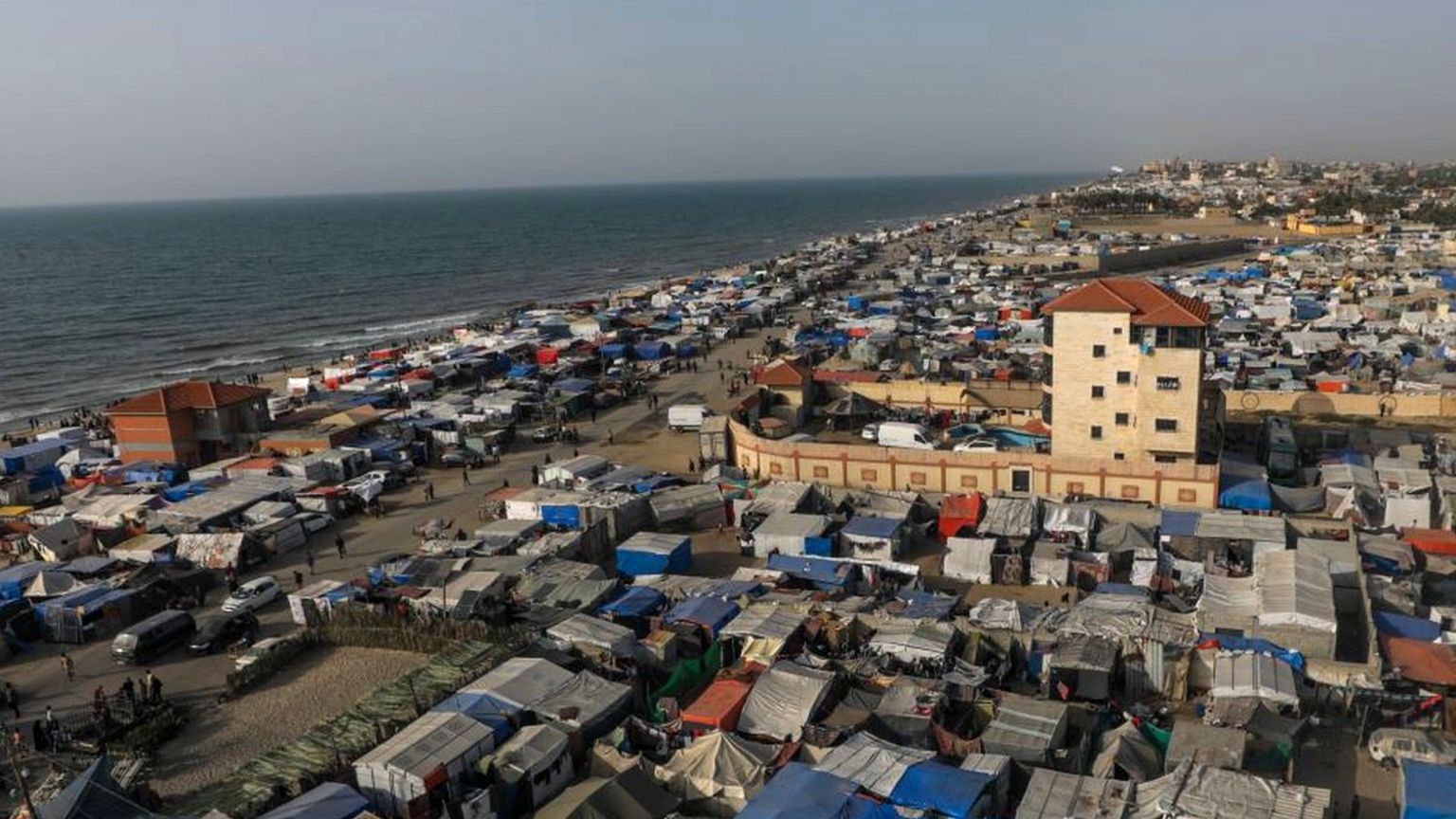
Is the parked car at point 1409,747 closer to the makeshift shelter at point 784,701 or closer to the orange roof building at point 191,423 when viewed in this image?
the makeshift shelter at point 784,701

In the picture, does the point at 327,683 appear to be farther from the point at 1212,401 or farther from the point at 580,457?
the point at 1212,401

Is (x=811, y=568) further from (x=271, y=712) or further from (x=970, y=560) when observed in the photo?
(x=271, y=712)

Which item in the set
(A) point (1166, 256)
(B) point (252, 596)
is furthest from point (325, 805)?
(A) point (1166, 256)

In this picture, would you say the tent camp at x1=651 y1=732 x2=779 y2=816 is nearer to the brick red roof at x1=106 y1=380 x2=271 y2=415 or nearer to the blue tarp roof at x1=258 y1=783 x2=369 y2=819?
the blue tarp roof at x1=258 y1=783 x2=369 y2=819

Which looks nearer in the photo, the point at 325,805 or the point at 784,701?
the point at 325,805

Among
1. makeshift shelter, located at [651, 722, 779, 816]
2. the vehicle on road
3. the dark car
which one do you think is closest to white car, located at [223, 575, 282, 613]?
the dark car

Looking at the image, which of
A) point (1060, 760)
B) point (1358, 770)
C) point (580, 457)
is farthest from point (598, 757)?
point (580, 457)

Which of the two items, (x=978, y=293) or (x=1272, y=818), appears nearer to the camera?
(x=1272, y=818)
